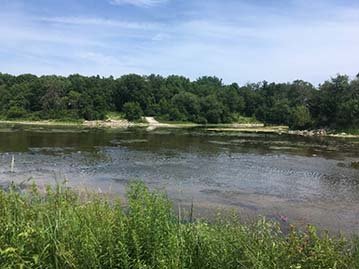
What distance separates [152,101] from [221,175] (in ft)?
330

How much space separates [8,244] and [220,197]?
→ 16.4m

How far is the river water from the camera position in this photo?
20625 mm

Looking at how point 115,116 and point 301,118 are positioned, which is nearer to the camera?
point 301,118

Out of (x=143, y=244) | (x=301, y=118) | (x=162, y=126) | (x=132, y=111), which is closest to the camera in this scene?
(x=143, y=244)

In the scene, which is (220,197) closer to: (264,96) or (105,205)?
(105,205)

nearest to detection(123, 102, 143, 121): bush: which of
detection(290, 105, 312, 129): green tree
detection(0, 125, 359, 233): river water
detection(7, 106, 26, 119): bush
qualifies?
detection(7, 106, 26, 119): bush

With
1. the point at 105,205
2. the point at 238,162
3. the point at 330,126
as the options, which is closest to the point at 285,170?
the point at 238,162

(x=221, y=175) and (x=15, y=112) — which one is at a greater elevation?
(x=15, y=112)

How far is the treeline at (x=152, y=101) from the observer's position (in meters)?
110

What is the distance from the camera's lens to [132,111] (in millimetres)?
113375

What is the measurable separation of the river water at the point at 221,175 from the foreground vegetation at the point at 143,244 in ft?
17.5

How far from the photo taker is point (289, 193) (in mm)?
24672

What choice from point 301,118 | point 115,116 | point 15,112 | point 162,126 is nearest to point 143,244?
point 301,118

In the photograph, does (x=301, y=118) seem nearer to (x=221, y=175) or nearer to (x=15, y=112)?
(x=221, y=175)
